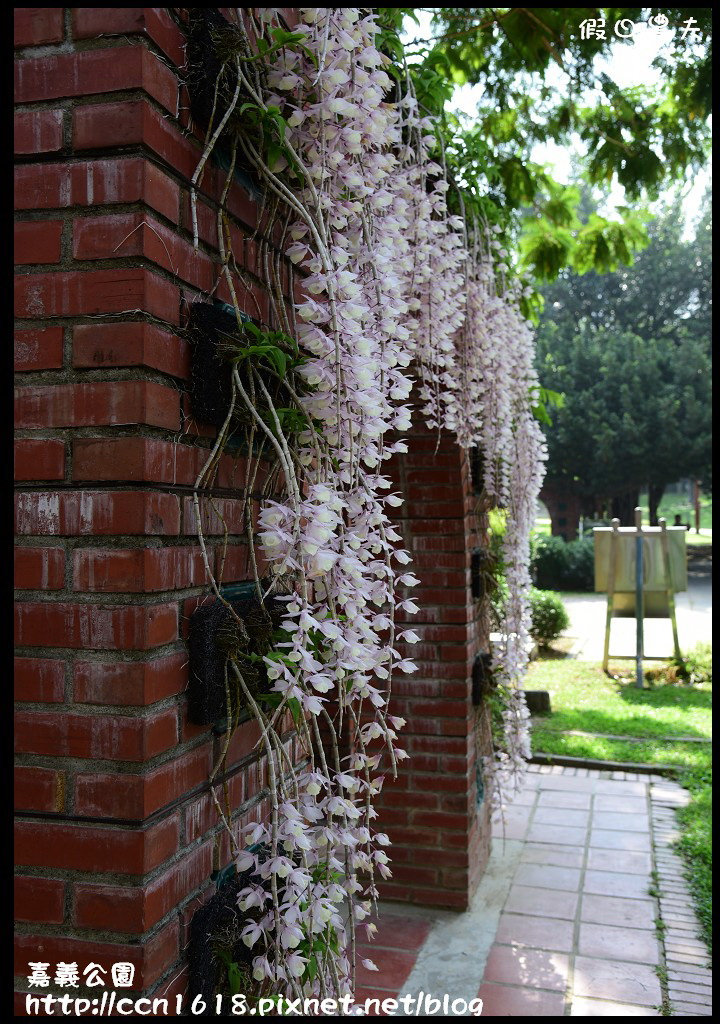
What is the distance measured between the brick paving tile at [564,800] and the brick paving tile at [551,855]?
64 cm

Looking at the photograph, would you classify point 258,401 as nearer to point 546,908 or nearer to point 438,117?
point 438,117

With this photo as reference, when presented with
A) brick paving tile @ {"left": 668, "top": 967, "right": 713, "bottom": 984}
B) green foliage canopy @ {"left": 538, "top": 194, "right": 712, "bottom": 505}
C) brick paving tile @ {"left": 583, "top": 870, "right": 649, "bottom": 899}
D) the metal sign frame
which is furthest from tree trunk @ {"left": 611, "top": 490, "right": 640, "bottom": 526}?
brick paving tile @ {"left": 668, "top": 967, "right": 713, "bottom": 984}

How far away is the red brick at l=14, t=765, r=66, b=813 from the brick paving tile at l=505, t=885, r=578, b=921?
2.90 meters

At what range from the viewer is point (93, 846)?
1149 mm

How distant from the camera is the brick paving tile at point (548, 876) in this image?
12.3 feet

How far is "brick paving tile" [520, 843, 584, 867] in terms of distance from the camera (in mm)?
4016

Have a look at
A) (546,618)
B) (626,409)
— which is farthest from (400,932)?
(626,409)

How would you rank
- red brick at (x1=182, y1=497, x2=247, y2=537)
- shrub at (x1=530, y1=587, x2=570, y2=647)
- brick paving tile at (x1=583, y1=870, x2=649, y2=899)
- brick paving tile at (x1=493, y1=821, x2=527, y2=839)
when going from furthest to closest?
shrub at (x1=530, y1=587, x2=570, y2=647) < brick paving tile at (x1=493, y1=821, x2=527, y2=839) < brick paving tile at (x1=583, y1=870, x2=649, y2=899) < red brick at (x1=182, y1=497, x2=247, y2=537)

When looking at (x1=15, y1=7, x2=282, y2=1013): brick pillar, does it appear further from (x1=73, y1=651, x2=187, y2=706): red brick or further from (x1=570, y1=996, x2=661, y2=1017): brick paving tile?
(x1=570, y1=996, x2=661, y2=1017): brick paving tile

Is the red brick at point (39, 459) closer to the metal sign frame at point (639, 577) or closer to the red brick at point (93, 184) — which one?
the red brick at point (93, 184)

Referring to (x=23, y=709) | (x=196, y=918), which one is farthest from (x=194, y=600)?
(x=196, y=918)

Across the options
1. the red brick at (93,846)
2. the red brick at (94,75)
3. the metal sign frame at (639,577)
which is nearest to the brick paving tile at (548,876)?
the red brick at (93,846)

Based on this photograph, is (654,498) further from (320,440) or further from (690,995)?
(320,440)

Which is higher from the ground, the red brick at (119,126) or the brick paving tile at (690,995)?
the red brick at (119,126)
